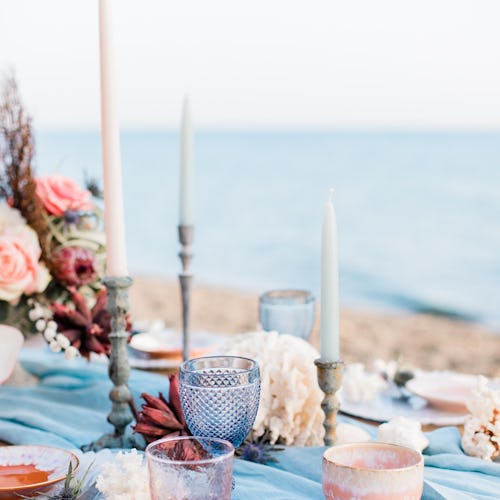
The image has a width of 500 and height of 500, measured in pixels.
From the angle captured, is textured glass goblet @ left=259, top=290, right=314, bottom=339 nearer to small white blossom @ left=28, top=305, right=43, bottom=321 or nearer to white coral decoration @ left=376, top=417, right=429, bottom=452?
white coral decoration @ left=376, top=417, right=429, bottom=452

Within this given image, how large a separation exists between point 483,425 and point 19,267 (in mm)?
900

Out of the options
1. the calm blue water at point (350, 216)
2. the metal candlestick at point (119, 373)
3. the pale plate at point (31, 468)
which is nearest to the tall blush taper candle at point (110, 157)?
the metal candlestick at point (119, 373)

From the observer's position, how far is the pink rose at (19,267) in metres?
1.56

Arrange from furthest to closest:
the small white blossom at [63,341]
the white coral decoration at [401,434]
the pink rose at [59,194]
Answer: the pink rose at [59,194] → the small white blossom at [63,341] → the white coral decoration at [401,434]

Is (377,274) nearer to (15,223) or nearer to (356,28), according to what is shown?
(356,28)

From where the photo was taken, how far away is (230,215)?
1936 centimetres

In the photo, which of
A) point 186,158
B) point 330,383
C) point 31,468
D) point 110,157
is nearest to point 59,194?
point 186,158

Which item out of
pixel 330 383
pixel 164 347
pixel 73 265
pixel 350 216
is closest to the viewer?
pixel 330 383

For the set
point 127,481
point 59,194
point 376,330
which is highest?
point 59,194

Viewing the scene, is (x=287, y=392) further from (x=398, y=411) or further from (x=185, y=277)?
(x=185, y=277)

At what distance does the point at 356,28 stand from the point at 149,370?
19.0 m

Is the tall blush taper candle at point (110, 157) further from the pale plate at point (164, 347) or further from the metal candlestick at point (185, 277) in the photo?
the pale plate at point (164, 347)

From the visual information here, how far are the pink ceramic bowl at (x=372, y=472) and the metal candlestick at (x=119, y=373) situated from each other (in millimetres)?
442

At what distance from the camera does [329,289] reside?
3.95 ft
